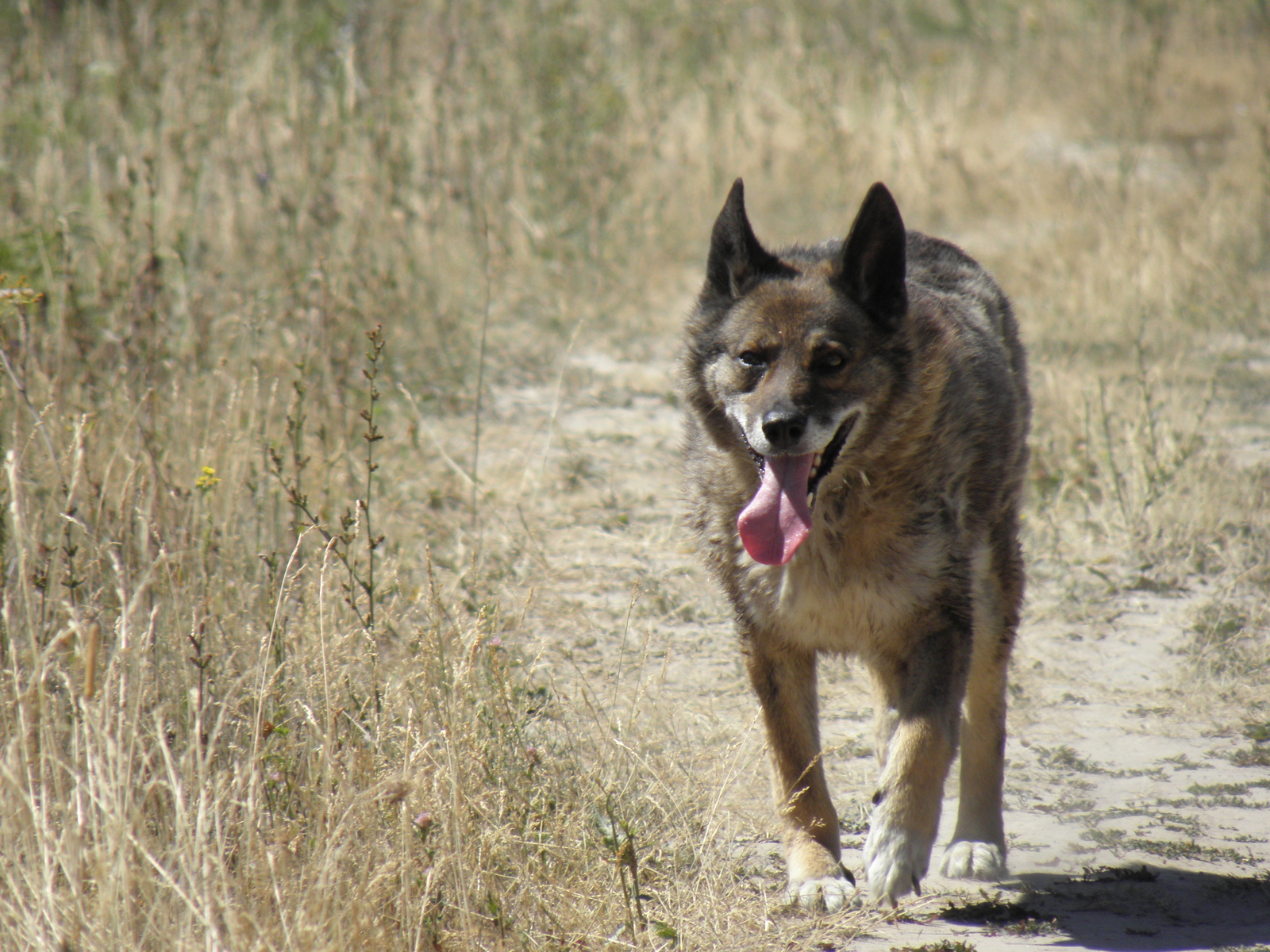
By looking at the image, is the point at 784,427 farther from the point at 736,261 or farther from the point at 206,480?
the point at 206,480

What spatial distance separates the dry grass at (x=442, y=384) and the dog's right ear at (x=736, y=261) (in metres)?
1.18

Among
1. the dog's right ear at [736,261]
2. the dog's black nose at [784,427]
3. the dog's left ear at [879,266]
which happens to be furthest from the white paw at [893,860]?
the dog's right ear at [736,261]

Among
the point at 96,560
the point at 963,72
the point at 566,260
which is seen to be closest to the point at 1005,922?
the point at 96,560

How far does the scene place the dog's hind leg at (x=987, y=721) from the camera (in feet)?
11.5

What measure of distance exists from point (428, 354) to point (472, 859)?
4.81 meters

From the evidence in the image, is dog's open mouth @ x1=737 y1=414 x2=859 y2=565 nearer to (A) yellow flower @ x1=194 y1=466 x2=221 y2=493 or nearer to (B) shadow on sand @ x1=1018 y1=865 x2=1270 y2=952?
(B) shadow on sand @ x1=1018 y1=865 x2=1270 y2=952

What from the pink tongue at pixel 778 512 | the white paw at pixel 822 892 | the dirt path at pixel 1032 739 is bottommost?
the dirt path at pixel 1032 739

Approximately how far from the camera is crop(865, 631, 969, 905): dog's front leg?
316cm

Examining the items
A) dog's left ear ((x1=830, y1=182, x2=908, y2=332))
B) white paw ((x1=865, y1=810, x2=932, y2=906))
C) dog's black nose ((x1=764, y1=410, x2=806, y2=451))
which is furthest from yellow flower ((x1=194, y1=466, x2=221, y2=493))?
white paw ((x1=865, y1=810, x2=932, y2=906))

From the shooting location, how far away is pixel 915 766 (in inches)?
128

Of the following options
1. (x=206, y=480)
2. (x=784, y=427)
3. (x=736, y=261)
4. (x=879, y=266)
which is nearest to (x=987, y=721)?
(x=784, y=427)

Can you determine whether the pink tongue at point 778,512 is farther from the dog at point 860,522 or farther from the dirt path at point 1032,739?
the dirt path at point 1032,739

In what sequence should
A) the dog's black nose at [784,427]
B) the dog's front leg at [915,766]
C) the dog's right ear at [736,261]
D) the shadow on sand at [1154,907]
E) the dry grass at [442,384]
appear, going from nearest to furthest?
the dry grass at [442,384], the shadow on sand at [1154,907], the dog's front leg at [915,766], the dog's black nose at [784,427], the dog's right ear at [736,261]

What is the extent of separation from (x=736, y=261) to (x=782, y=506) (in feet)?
2.91
